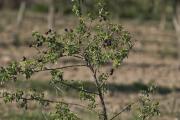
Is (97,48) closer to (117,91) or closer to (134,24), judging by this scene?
(117,91)

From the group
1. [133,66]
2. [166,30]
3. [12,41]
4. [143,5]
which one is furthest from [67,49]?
[143,5]

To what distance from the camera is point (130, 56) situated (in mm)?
21922

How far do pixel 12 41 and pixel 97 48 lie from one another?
55.8 ft

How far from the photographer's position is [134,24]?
34.4m

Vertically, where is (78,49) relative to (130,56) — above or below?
above

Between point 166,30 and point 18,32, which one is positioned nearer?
point 18,32

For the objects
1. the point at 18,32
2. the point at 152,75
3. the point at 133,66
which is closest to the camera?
the point at 152,75

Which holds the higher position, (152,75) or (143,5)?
Answer: (143,5)

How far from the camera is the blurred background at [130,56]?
12.7 metres

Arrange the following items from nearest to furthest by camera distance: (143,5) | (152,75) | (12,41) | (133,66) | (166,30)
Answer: (152,75) → (133,66) → (12,41) → (166,30) → (143,5)

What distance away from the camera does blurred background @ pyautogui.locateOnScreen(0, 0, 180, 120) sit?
12680mm

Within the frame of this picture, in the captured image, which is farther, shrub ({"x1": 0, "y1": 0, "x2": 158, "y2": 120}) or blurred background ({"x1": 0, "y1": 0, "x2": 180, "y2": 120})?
blurred background ({"x1": 0, "y1": 0, "x2": 180, "y2": 120})

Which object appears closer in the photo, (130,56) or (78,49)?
(78,49)

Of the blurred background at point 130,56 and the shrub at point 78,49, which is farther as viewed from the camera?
the blurred background at point 130,56
